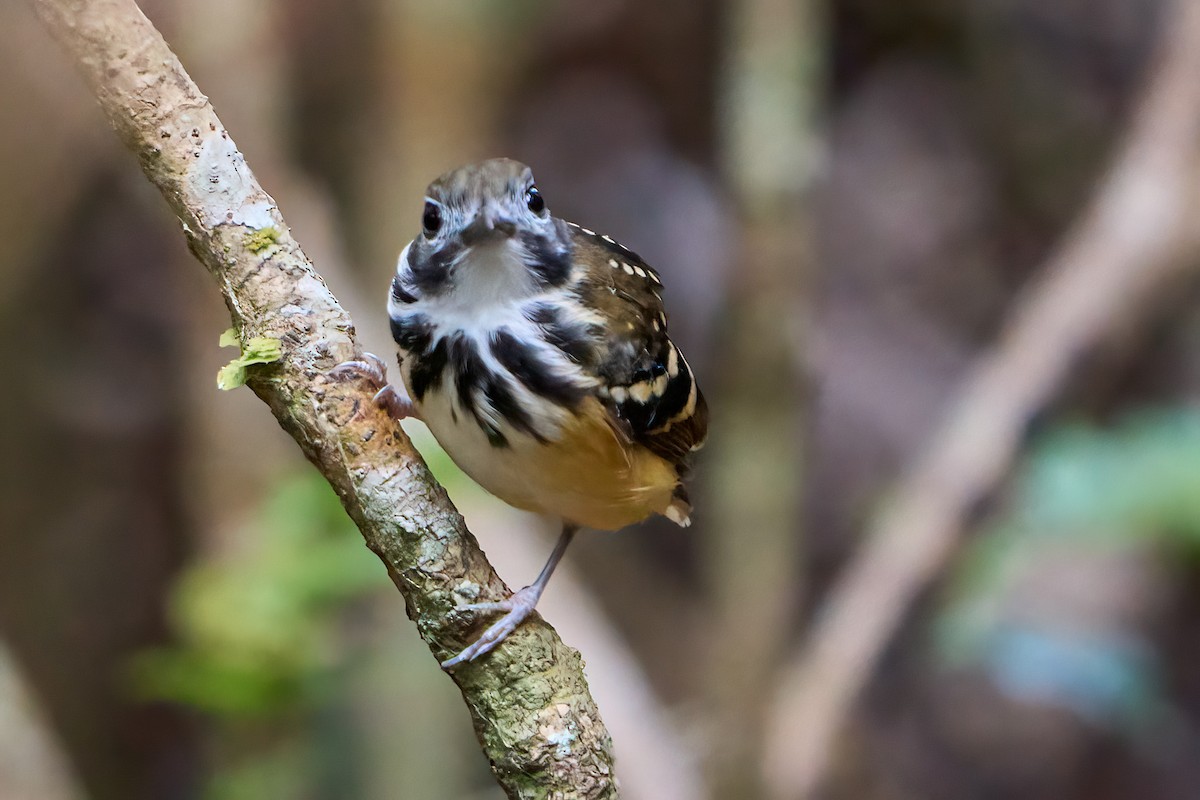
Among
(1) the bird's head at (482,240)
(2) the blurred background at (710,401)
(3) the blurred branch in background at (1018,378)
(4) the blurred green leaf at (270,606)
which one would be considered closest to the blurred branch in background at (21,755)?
(2) the blurred background at (710,401)

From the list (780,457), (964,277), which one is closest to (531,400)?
(780,457)

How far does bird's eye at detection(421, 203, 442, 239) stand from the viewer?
209cm

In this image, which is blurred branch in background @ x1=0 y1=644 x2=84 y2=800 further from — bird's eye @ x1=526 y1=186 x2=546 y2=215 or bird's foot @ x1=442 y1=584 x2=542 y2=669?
bird's eye @ x1=526 y1=186 x2=546 y2=215

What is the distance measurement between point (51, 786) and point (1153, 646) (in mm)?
5901

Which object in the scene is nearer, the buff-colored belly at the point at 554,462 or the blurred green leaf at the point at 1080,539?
the buff-colored belly at the point at 554,462

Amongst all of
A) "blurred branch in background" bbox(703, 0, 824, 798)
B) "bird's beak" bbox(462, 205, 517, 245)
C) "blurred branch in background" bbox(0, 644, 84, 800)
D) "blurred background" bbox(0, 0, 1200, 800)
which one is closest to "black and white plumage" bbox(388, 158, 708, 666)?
"bird's beak" bbox(462, 205, 517, 245)

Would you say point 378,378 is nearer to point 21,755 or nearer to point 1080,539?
point 21,755

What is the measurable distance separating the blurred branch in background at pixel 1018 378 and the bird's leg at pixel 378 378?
8.82ft

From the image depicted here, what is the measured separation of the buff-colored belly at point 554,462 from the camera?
7.01ft

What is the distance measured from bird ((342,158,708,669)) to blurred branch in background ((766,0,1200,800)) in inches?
102

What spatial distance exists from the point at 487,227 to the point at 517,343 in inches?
8.2

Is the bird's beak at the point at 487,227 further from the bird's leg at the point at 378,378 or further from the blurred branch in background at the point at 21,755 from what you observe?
the blurred branch in background at the point at 21,755

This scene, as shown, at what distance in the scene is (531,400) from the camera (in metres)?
2.10

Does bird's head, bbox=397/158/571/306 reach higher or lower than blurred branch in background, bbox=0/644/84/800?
higher
